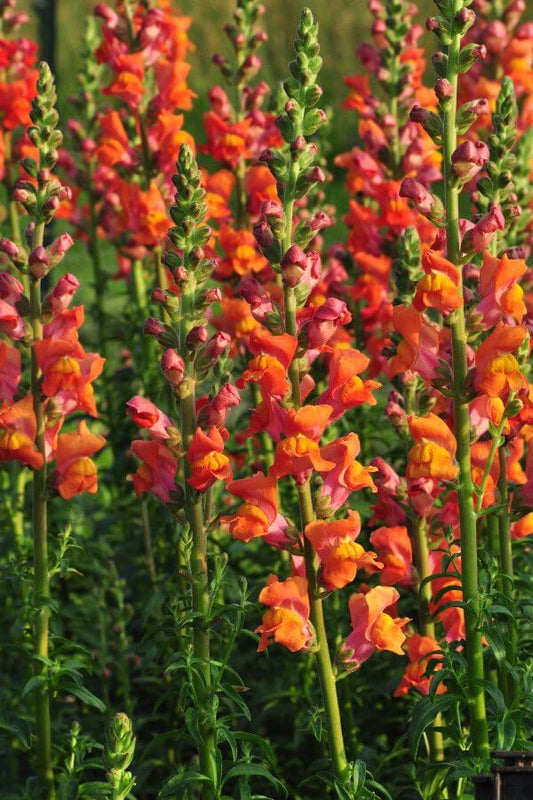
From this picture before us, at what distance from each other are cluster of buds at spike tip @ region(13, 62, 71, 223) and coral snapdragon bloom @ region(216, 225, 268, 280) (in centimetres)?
113

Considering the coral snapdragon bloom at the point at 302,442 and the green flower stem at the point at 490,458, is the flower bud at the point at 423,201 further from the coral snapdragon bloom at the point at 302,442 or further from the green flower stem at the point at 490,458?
the coral snapdragon bloom at the point at 302,442

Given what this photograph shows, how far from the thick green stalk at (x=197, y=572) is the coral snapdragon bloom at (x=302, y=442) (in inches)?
15.4

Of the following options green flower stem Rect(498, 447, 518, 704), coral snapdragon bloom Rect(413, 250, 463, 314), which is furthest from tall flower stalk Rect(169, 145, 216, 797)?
green flower stem Rect(498, 447, 518, 704)

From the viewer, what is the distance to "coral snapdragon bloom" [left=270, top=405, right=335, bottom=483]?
3502mm

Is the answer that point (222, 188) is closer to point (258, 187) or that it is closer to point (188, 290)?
point (258, 187)

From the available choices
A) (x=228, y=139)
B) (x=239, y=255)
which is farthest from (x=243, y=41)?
(x=239, y=255)

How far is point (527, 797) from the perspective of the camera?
291 centimetres

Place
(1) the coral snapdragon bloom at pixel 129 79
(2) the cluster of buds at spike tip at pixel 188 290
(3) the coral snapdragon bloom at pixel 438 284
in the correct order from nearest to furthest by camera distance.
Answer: (3) the coral snapdragon bloom at pixel 438 284
(2) the cluster of buds at spike tip at pixel 188 290
(1) the coral snapdragon bloom at pixel 129 79

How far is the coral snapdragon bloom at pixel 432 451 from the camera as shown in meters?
3.70

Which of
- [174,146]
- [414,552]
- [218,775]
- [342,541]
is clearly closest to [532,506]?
[414,552]

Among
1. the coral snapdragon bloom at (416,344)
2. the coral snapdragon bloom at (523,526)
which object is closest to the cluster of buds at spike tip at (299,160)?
the coral snapdragon bloom at (416,344)

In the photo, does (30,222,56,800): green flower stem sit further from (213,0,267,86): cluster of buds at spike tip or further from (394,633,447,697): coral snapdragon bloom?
(213,0,267,86): cluster of buds at spike tip

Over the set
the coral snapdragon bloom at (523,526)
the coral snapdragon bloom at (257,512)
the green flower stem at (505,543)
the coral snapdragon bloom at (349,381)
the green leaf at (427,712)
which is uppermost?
the coral snapdragon bloom at (349,381)

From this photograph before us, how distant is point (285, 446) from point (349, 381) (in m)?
0.30
